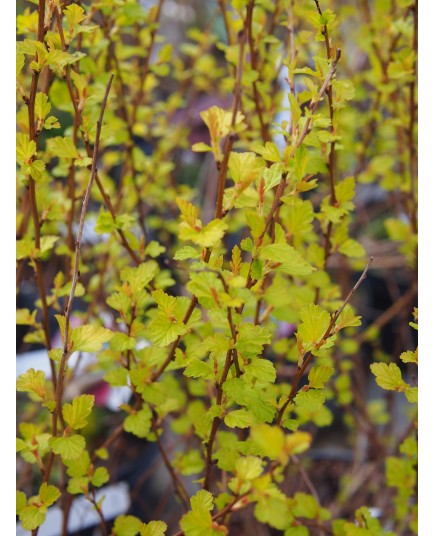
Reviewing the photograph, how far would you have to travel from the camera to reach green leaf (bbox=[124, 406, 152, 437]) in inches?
28.9

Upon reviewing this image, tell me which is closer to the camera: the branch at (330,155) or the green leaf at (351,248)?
the branch at (330,155)

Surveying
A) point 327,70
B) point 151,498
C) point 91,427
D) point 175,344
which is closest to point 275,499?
point 175,344

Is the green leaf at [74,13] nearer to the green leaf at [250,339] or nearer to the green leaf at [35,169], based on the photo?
the green leaf at [35,169]

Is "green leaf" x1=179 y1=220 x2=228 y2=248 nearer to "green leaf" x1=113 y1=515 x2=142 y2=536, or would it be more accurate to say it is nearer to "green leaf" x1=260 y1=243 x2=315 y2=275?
"green leaf" x1=260 y1=243 x2=315 y2=275

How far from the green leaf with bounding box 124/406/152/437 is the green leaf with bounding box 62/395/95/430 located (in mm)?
93

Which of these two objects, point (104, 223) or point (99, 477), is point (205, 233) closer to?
point (104, 223)

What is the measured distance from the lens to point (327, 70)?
2.09 feet

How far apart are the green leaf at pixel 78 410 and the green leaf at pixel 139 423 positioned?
0.09 meters

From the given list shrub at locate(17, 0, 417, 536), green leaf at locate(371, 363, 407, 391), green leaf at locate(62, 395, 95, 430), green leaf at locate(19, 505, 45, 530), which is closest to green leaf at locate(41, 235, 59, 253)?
shrub at locate(17, 0, 417, 536)

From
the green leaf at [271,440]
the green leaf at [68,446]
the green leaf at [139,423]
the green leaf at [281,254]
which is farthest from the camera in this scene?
the green leaf at [139,423]

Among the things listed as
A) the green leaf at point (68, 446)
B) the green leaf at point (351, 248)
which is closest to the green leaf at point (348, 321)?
the green leaf at point (351, 248)

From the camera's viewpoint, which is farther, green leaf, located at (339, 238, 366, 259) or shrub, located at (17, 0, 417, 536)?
green leaf, located at (339, 238, 366, 259)

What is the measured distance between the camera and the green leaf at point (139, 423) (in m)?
0.73
